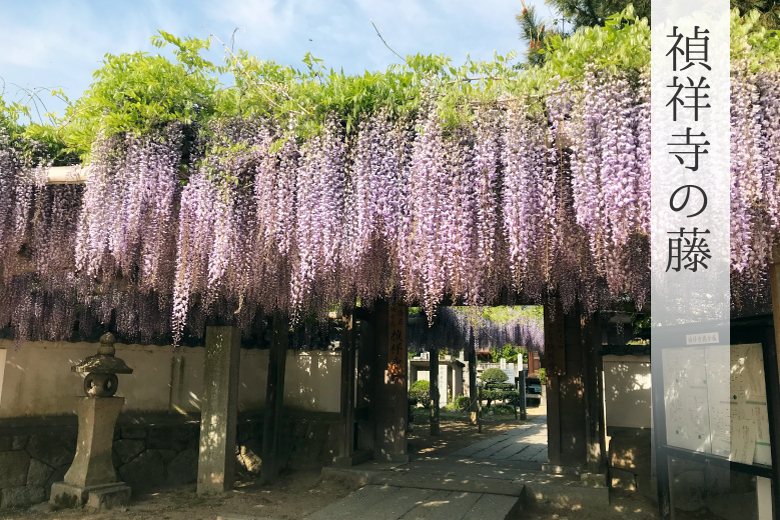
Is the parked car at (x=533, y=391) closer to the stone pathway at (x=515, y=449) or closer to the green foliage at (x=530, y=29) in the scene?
the stone pathway at (x=515, y=449)

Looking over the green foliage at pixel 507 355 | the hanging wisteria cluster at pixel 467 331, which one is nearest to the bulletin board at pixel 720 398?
the hanging wisteria cluster at pixel 467 331

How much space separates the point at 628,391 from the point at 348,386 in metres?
3.66

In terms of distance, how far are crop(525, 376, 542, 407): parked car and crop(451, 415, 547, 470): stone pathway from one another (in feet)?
22.5

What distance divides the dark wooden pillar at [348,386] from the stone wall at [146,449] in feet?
1.93

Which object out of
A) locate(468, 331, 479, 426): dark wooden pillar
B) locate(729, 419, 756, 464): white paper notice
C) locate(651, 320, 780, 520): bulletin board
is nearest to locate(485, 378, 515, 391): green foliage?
locate(468, 331, 479, 426): dark wooden pillar

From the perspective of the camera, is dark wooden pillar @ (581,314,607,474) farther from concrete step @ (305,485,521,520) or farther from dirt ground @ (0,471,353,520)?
dirt ground @ (0,471,353,520)

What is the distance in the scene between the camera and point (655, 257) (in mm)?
3164

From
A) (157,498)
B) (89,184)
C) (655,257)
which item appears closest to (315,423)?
(157,498)

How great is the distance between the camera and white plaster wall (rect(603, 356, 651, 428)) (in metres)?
6.93

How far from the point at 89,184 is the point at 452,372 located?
19.3 m

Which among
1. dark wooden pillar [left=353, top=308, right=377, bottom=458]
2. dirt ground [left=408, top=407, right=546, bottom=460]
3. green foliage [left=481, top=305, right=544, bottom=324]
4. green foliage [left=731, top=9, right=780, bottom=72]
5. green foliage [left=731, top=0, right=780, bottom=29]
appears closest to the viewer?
green foliage [left=731, top=9, right=780, bottom=72]

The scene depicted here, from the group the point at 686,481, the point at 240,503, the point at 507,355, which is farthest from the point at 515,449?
the point at 507,355

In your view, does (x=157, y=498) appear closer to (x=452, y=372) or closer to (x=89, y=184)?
(x=89, y=184)

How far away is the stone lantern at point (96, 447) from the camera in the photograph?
20.0ft
